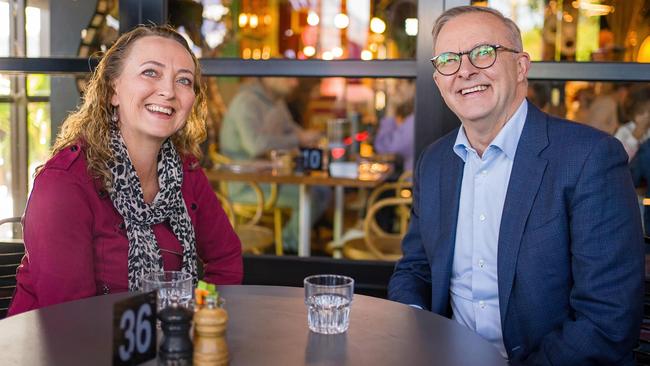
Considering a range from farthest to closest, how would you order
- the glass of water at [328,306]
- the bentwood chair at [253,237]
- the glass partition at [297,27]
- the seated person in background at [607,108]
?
the seated person in background at [607,108] → the bentwood chair at [253,237] → the glass partition at [297,27] → the glass of water at [328,306]

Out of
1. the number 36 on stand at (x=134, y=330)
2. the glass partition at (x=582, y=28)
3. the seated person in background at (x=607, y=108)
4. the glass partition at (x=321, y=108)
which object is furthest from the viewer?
the glass partition at (x=321, y=108)

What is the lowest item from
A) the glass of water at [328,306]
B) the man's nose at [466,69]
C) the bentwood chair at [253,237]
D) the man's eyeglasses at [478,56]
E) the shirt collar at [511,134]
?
the bentwood chair at [253,237]

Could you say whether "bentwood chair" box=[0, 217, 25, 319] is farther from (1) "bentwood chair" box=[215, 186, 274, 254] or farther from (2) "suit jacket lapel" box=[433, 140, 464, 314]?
(1) "bentwood chair" box=[215, 186, 274, 254]

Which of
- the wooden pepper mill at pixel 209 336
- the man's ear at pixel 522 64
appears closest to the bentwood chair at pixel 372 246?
the man's ear at pixel 522 64

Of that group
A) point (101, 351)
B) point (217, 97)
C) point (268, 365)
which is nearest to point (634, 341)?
point (268, 365)

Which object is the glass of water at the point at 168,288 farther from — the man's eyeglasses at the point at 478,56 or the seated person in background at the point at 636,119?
→ the seated person in background at the point at 636,119

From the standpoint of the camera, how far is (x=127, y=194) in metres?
2.03

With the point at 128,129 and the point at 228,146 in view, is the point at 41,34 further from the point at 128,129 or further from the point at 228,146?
the point at 228,146

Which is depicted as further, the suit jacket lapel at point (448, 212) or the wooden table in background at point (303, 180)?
the wooden table in background at point (303, 180)

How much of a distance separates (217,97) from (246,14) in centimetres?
106

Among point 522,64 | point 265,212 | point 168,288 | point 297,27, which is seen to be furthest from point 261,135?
point 168,288

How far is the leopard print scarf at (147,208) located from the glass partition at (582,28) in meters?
1.34

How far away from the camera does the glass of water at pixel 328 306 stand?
1.49 metres

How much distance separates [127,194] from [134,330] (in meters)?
0.88
